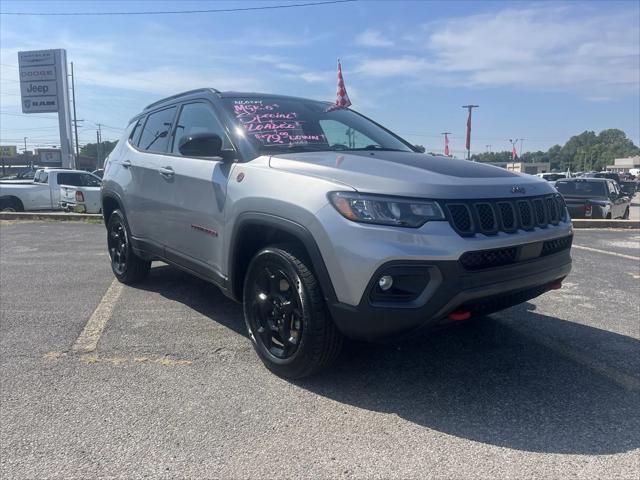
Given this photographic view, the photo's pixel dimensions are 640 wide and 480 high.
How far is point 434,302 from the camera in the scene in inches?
108

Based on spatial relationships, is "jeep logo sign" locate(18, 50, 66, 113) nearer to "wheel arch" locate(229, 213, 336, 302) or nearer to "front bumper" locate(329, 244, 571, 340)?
"wheel arch" locate(229, 213, 336, 302)

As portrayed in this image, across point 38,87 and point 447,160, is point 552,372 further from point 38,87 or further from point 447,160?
point 38,87

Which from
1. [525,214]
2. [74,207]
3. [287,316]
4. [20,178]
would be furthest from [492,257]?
[20,178]

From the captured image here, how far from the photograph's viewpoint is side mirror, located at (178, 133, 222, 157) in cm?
359

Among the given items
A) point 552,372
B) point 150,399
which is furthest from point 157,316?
point 552,372

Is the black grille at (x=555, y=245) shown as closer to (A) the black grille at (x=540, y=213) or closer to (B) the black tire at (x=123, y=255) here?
(A) the black grille at (x=540, y=213)

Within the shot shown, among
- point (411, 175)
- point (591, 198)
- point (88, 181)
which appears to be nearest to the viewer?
point (411, 175)

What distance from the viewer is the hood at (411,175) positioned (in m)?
2.87

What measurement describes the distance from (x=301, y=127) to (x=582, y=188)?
463 inches

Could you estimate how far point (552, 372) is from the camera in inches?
136

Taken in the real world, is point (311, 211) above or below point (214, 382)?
above

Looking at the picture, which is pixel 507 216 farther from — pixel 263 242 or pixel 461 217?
pixel 263 242

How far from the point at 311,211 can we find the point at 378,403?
1177mm

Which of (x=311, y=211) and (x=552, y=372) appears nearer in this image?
(x=311, y=211)
